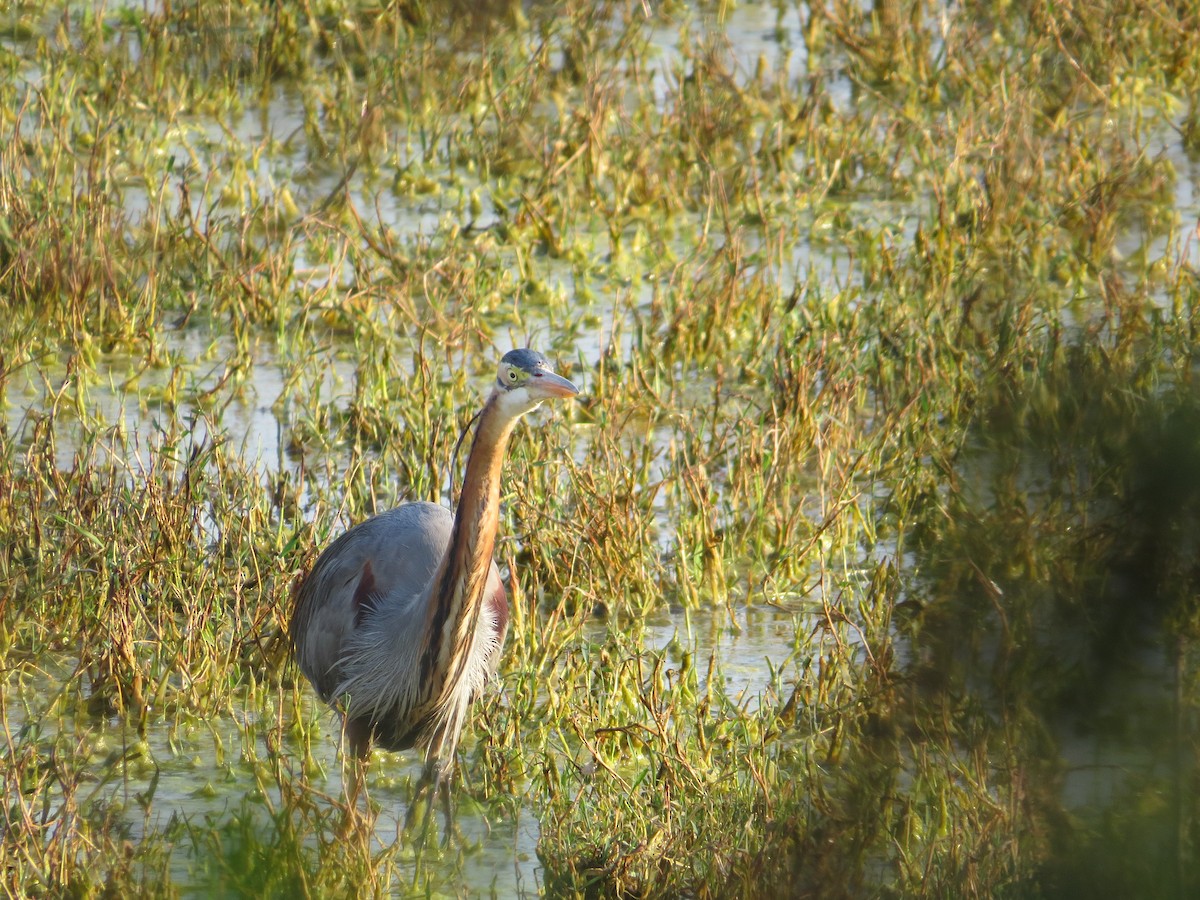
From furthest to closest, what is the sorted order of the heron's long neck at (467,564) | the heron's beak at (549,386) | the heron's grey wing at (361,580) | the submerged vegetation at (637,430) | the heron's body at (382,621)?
1. the heron's grey wing at (361,580)
2. the heron's body at (382,621)
3. the heron's long neck at (467,564)
4. the heron's beak at (549,386)
5. the submerged vegetation at (637,430)

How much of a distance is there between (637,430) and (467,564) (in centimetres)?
239

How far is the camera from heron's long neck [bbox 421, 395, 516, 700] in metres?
3.88

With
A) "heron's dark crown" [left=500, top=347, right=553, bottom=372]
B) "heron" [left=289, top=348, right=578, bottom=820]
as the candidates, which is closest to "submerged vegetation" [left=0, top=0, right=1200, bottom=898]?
"heron" [left=289, top=348, right=578, bottom=820]

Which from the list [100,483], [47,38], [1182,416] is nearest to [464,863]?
[100,483]

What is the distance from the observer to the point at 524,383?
12.5ft

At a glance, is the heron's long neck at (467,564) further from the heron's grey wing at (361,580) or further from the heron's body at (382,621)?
the heron's grey wing at (361,580)

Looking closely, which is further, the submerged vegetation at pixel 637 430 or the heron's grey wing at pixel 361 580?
the heron's grey wing at pixel 361 580

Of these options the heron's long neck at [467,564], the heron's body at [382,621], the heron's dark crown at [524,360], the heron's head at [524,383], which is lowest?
the heron's body at [382,621]

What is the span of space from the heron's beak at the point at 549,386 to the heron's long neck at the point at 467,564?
11 cm

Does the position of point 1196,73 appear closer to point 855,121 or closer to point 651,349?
point 855,121

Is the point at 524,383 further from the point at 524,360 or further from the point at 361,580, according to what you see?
the point at 361,580

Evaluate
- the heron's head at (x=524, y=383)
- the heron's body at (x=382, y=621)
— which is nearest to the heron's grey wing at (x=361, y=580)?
the heron's body at (x=382, y=621)

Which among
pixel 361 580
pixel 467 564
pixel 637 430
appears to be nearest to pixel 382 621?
pixel 361 580

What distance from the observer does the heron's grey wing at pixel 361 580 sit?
4512mm
